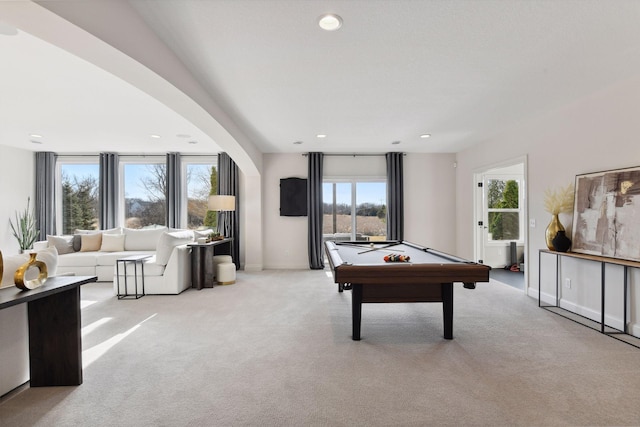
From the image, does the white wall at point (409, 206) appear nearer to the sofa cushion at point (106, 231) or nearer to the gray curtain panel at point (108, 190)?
the sofa cushion at point (106, 231)

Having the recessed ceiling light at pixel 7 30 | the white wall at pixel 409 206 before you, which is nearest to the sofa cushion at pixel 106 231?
the white wall at pixel 409 206

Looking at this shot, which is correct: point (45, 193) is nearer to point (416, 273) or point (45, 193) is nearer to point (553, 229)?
point (416, 273)

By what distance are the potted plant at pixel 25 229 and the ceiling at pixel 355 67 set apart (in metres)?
2.43

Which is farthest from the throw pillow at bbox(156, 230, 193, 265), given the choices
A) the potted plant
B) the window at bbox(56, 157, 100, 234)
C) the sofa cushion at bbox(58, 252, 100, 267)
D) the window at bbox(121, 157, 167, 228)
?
the potted plant

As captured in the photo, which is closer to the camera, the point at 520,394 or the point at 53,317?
the point at 520,394

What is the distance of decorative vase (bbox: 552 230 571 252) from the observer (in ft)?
11.7

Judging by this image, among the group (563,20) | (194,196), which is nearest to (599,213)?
(563,20)

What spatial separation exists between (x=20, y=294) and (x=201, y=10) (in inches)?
79.9

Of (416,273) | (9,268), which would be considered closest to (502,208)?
(416,273)

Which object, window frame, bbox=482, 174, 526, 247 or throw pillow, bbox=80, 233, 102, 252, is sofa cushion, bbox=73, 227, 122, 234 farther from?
window frame, bbox=482, 174, 526, 247

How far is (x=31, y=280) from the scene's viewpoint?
76.0 inches

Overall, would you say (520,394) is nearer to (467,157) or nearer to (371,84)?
(371,84)

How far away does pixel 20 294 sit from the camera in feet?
5.81

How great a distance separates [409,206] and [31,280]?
6149mm
